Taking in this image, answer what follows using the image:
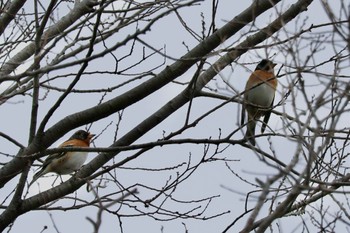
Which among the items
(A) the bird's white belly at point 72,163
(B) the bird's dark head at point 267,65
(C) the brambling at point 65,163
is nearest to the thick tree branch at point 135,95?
(B) the bird's dark head at point 267,65

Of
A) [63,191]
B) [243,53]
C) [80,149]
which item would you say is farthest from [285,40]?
[63,191]

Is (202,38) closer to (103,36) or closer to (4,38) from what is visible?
(103,36)

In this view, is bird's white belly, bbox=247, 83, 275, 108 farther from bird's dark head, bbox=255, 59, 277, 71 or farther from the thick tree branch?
the thick tree branch

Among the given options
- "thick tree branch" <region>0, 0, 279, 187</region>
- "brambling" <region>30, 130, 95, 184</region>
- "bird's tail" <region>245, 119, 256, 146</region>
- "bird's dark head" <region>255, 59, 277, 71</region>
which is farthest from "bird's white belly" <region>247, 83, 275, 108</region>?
"thick tree branch" <region>0, 0, 279, 187</region>

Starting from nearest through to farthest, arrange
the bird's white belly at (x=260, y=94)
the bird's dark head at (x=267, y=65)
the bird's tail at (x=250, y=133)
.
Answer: the bird's tail at (x=250, y=133) < the bird's dark head at (x=267, y=65) < the bird's white belly at (x=260, y=94)

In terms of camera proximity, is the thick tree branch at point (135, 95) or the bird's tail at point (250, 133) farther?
the thick tree branch at point (135, 95)

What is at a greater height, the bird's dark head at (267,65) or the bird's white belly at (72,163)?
the bird's white belly at (72,163)

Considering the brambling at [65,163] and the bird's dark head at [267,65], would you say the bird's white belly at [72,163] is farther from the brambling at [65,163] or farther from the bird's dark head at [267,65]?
the bird's dark head at [267,65]

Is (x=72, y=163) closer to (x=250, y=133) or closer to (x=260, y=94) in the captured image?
(x=260, y=94)

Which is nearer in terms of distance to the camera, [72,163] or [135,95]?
[135,95]

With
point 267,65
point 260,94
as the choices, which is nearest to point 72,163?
point 260,94

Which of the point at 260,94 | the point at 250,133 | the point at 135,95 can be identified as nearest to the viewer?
the point at 135,95

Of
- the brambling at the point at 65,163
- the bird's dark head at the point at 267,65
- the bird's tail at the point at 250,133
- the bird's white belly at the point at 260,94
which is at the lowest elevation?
the bird's tail at the point at 250,133

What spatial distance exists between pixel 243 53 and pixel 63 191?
1.84 m
